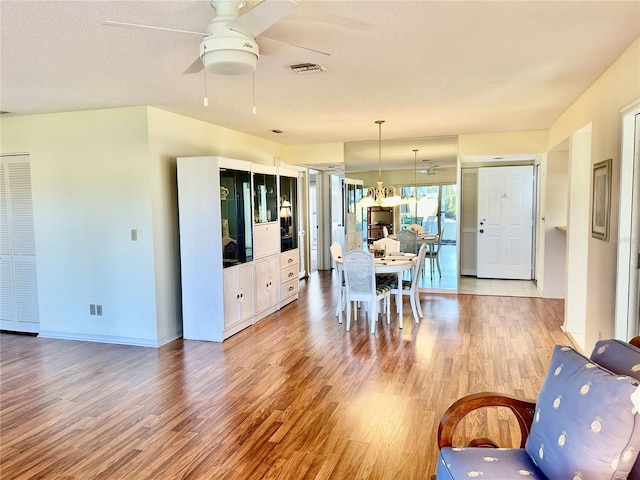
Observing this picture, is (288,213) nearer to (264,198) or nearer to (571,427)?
(264,198)

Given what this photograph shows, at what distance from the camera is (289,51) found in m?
2.45

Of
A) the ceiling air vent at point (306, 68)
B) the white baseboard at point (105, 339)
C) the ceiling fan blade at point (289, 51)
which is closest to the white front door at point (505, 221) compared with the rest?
the ceiling air vent at point (306, 68)

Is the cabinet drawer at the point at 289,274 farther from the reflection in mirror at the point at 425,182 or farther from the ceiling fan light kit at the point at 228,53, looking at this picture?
the ceiling fan light kit at the point at 228,53

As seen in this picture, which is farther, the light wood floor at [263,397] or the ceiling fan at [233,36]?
the light wood floor at [263,397]

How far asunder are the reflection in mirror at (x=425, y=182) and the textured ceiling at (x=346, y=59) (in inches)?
66.7

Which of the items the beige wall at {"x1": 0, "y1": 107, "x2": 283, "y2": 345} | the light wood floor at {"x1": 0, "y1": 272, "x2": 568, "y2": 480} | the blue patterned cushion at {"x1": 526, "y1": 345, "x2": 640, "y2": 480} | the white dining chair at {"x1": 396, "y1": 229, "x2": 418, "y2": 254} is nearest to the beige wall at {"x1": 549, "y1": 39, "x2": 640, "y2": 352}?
the light wood floor at {"x1": 0, "y1": 272, "x2": 568, "y2": 480}

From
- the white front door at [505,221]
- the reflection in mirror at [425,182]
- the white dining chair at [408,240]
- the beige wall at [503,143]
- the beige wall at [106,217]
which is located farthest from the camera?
the white front door at [505,221]

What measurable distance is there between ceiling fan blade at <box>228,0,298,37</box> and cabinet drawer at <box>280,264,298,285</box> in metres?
4.20

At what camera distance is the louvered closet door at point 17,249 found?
16.3 feet

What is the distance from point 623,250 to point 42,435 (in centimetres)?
408

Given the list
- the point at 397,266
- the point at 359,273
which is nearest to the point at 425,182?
the point at 397,266

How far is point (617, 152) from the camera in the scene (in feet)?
10.1

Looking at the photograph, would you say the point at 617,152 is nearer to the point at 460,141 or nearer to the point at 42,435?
the point at 460,141

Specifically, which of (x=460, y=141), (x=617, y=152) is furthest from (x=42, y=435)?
(x=460, y=141)
